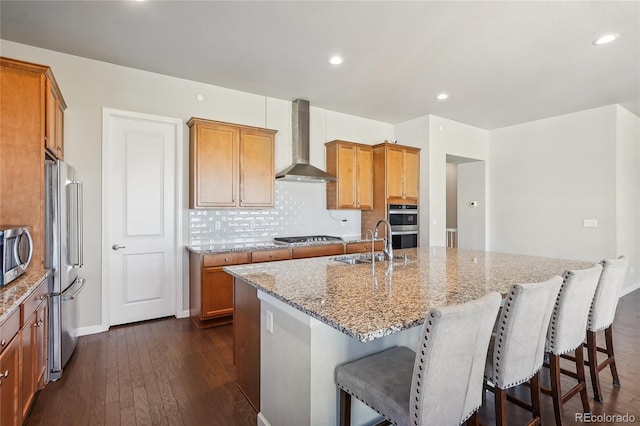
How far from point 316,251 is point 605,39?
3572mm

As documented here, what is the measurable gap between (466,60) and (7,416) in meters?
4.32

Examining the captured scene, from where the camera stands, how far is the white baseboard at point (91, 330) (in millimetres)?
3449

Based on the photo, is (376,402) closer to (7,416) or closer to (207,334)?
(7,416)

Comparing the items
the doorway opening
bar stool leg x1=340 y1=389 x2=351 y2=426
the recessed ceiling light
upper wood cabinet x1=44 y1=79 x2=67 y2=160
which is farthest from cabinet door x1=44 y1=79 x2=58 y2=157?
the doorway opening

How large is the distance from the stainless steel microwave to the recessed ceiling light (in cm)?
466

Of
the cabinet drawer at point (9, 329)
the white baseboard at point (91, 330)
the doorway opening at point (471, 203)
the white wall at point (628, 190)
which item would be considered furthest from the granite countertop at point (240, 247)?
the white wall at point (628, 190)

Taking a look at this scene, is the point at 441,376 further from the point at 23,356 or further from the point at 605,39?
the point at 605,39

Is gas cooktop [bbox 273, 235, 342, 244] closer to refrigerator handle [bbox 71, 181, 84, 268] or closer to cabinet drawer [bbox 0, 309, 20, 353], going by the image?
refrigerator handle [bbox 71, 181, 84, 268]

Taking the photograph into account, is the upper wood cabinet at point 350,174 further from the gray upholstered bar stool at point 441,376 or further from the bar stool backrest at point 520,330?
the gray upholstered bar stool at point 441,376

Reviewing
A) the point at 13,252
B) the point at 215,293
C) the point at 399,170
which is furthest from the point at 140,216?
the point at 399,170

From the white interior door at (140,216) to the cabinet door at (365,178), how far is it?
2.63 m

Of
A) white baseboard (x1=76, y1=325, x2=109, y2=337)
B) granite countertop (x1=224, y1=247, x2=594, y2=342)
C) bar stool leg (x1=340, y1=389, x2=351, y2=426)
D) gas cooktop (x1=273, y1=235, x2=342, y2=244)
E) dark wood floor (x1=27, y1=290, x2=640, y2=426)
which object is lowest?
dark wood floor (x1=27, y1=290, x2=640, y2=426)

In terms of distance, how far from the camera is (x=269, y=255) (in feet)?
13.1

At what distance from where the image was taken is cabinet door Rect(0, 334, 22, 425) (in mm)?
1576
